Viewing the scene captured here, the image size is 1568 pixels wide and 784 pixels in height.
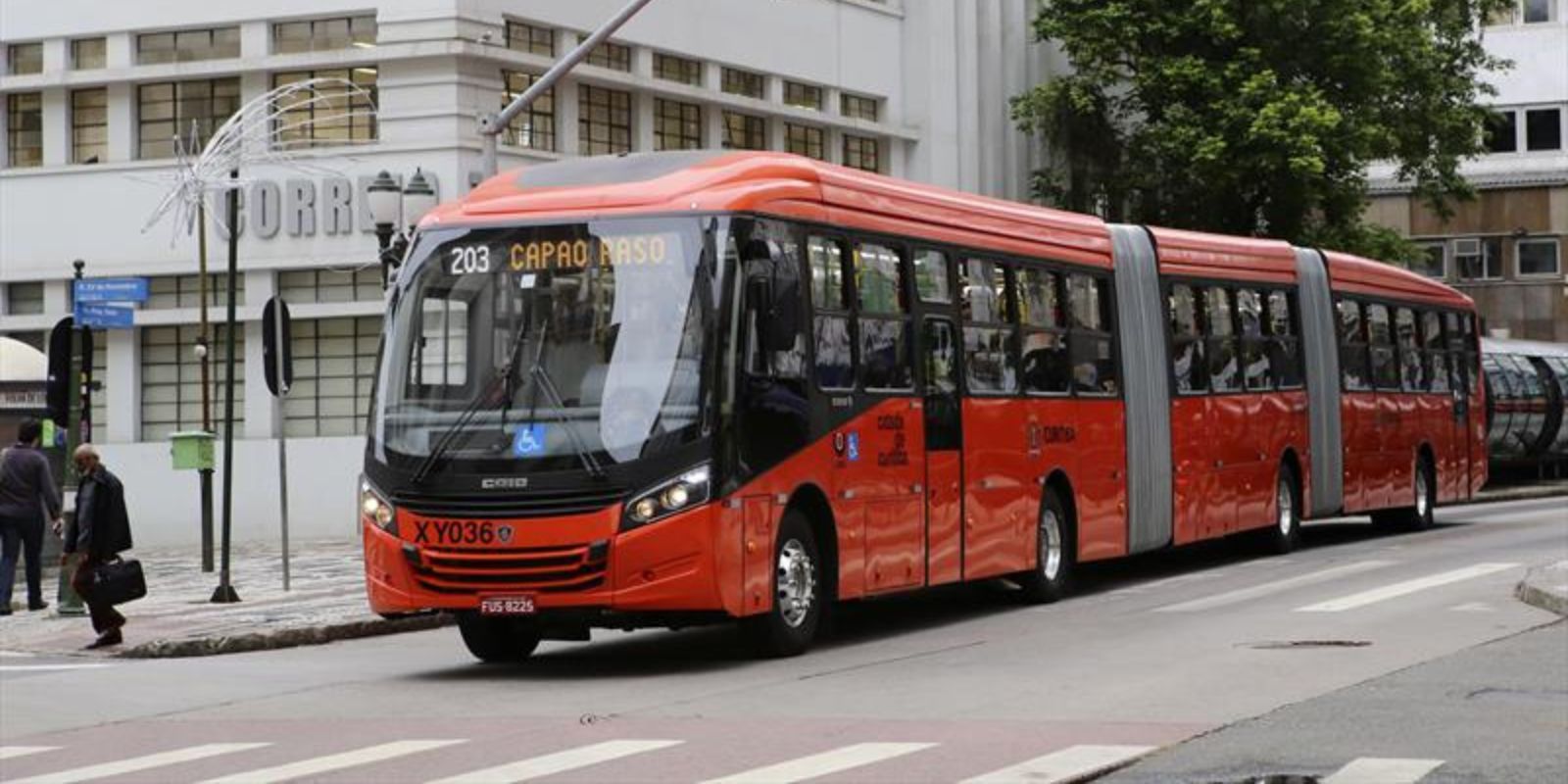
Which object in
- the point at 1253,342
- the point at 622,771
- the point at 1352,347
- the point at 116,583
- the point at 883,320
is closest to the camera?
the point at 622,771

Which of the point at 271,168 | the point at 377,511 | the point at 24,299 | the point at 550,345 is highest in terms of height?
the point at 271,168

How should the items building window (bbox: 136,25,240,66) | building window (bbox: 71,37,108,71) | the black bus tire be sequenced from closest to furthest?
the black bus tire < building window (bbox: 136,25,240,66) < building window (bbox: 71,37,108,71)

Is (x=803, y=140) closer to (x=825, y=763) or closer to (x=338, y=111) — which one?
(x=338, y=111)

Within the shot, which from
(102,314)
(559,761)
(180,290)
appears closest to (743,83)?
(180,290)

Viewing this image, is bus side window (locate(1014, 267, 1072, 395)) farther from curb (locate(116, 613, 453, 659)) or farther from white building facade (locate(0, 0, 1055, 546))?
white building facade (locate(0, 0, 1055, 546))

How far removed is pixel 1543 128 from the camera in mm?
76688

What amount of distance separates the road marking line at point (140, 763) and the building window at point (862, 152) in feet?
116

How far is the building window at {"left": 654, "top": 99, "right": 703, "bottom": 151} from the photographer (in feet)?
144

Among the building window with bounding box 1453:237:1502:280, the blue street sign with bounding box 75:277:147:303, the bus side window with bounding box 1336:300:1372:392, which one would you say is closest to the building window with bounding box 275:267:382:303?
the blue street sign with bounding box 75:277:147:303

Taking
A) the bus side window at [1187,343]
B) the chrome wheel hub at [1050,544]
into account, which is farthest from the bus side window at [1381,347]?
the chrome wheel hub at [1050,544]

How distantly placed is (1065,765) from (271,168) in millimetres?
30271

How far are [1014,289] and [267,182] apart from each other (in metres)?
19.9

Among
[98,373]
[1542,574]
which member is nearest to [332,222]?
[98,373]

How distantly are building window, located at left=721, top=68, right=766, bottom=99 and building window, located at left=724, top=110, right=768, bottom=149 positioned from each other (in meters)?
0.39
